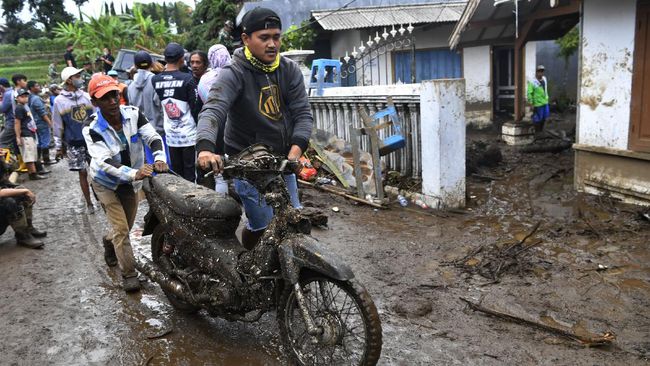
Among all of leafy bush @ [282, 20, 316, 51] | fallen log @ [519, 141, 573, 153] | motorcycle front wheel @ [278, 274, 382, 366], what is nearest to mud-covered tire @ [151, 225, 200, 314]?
motorcycle front wheel @ [278, 274, 382, 366]

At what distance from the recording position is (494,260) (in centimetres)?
505

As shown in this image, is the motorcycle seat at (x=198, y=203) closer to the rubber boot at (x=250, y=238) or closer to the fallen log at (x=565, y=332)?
the rubber boot at (x=250, y=238)

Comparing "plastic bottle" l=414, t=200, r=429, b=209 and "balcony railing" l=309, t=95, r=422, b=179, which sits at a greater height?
"balcony railing" l=309, t=95, r=422, b=179

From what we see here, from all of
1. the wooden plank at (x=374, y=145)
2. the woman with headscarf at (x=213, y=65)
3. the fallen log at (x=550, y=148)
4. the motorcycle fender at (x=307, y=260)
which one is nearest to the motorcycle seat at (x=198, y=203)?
the motorcycle fender at (x=307, y=260)

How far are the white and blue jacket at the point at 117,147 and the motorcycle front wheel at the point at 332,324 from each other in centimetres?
185

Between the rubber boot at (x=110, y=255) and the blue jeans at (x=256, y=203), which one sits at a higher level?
the blue jeans at (x=256, y=203)

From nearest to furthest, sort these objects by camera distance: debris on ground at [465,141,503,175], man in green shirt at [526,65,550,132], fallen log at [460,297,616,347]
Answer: fallen log at [460,297,616,347], debris on ground at [465,141,503,175], man in green shirt at [526,65,550,132]

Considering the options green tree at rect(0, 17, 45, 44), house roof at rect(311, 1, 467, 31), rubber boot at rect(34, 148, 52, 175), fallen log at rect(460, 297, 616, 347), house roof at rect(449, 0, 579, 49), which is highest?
green tree at rect(0, 17, 45, 44)

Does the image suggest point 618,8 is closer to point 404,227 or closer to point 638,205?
point 638,205

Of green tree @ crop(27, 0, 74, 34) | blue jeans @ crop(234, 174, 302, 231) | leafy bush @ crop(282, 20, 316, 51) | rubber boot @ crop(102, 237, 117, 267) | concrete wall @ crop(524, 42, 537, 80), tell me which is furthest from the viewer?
green tree @ crop(27, 0, 74, 34)

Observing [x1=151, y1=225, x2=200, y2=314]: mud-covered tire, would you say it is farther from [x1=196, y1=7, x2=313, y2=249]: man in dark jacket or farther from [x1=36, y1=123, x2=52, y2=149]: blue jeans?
[x1=36, y1=123, x2=52, y2=149]: blue jeans

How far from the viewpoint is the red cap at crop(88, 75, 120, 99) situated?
4.11m

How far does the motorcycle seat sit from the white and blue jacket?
17.3 inches

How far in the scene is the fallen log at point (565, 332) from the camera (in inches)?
136
